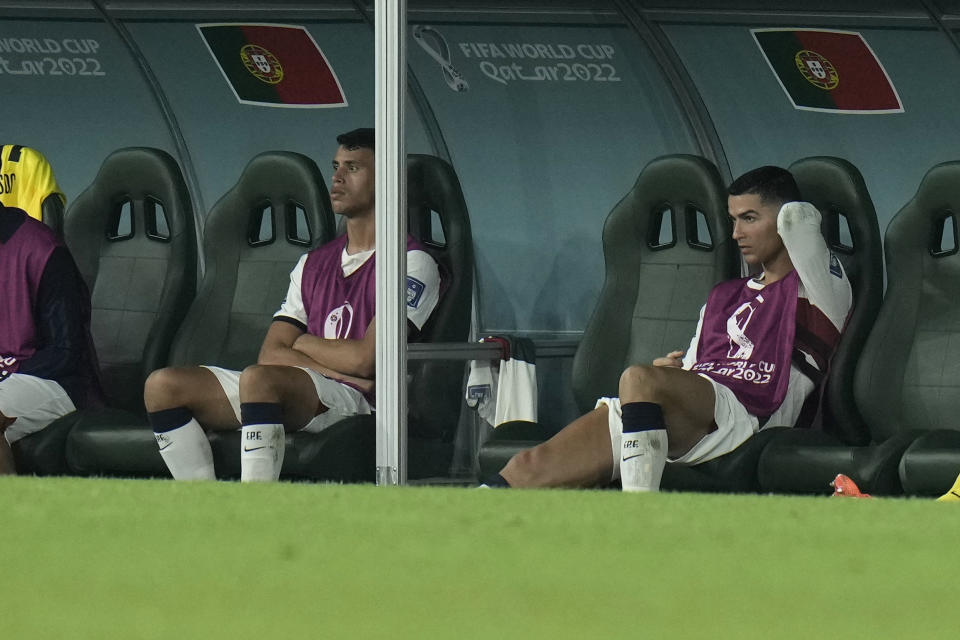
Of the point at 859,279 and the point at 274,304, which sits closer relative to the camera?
the point at 859,279

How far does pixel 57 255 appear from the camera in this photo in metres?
5.27

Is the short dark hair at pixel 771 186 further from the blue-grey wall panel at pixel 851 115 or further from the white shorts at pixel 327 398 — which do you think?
the blue-grey wall panel at pixel 851 115

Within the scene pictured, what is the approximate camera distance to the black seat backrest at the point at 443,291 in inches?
185

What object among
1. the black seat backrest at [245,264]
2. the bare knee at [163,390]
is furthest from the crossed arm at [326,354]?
the black seat backrest at [245,264]

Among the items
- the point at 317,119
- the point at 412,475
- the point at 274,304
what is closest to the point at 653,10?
the point at 317,119

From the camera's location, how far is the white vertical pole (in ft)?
12.8

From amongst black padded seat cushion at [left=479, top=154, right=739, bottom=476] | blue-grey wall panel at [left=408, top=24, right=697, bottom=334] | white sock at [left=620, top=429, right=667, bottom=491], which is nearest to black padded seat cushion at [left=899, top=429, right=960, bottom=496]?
white sock at [left=620, top=429, right=667, bottom=491]

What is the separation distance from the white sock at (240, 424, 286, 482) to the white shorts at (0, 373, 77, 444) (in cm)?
93

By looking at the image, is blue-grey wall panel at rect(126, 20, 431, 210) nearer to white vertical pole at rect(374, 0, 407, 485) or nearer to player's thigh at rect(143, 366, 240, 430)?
player's thigh at rect(143, 366, 240, 430)

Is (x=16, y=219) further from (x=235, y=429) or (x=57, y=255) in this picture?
(x=235, y=429)

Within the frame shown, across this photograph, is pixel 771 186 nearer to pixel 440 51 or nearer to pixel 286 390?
pixel 286 390

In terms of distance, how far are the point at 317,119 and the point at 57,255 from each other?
2.00 m

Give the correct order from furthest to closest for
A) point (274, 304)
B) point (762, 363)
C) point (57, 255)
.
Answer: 1. point (274, 304)
2. point (57, 255)
3. point (762, 363)

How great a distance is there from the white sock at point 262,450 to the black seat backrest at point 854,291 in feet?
5.33
